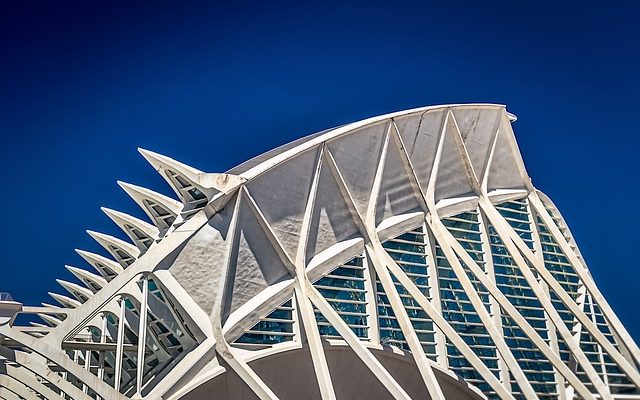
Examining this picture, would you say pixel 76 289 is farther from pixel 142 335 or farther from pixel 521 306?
pixel 521 306

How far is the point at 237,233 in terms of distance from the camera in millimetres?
28500

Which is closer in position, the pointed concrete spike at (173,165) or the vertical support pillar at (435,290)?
the pointed concrete spike at (173,165)

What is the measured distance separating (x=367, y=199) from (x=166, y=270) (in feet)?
34.8

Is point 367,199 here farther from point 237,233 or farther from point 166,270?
point 166,270

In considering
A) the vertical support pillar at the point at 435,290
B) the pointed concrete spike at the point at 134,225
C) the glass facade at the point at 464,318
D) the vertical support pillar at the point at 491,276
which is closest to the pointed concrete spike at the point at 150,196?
the pointed concrete spike at the point at 134,225

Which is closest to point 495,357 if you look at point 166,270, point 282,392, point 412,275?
point 412,275

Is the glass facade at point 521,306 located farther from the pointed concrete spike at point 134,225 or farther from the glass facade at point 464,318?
the pointed concrete spike at point 134,225

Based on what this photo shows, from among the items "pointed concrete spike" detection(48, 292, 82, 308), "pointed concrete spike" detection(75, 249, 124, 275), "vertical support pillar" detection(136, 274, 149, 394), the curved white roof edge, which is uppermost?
the curved white roof edge

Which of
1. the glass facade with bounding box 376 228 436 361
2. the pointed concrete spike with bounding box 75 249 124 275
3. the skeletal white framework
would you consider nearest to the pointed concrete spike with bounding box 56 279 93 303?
the skeletal white framework

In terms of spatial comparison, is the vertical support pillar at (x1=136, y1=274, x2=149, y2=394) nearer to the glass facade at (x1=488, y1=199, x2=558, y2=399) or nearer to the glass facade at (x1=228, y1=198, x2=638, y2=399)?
the glass facade at (x1=228, y1=198, x2=638, y2=399)

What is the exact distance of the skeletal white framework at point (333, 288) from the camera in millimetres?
26078

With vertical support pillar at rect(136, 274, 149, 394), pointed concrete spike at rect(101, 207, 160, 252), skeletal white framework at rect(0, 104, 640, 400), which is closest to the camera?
vertical support pillar at rect(136, 274, 149, 394)

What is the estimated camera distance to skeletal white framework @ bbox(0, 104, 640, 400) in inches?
1027

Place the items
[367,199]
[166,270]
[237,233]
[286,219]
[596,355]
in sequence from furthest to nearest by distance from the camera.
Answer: [596,355]
[367,199]
[286,219]
[237,233]
[166,270]
